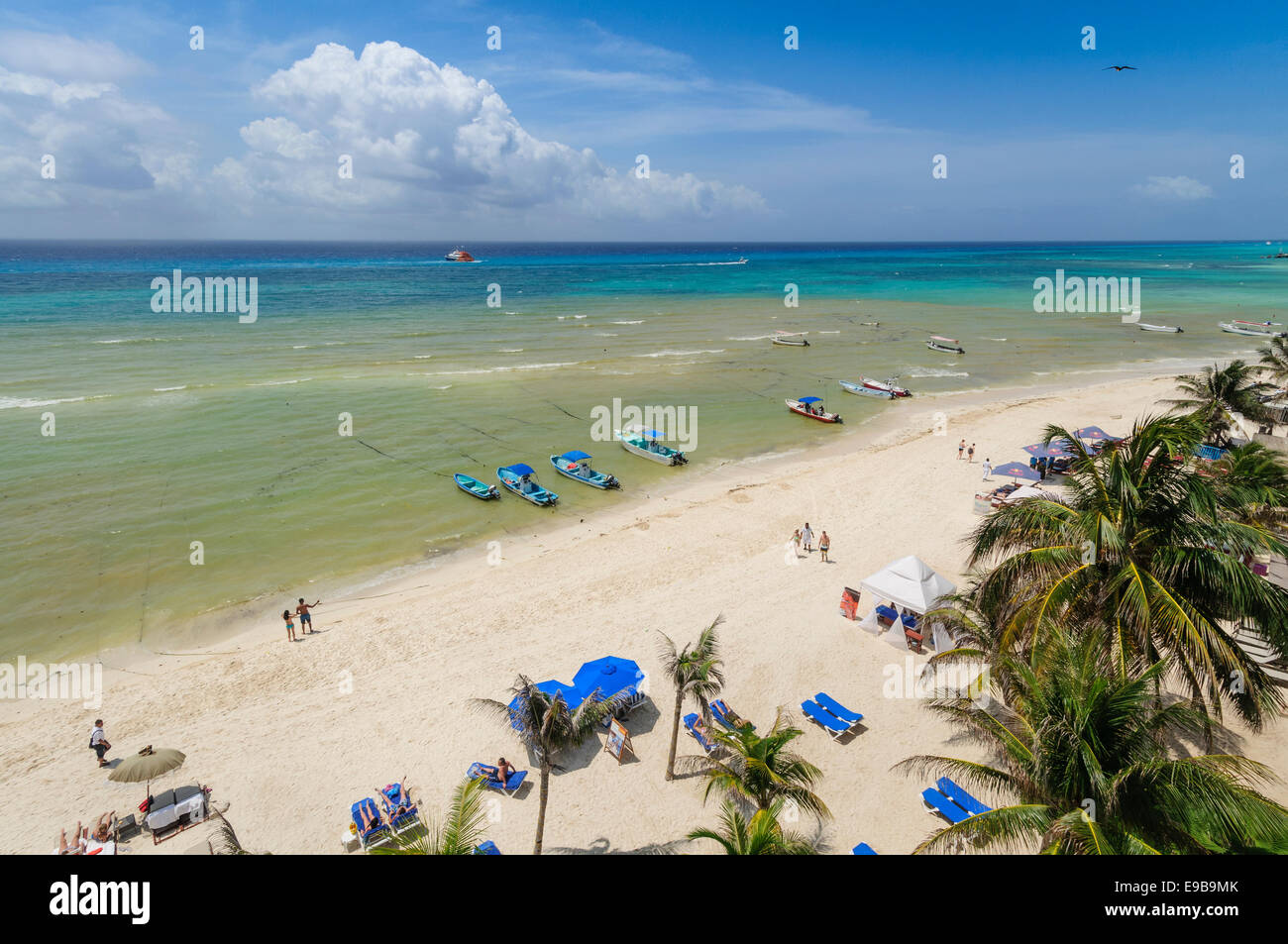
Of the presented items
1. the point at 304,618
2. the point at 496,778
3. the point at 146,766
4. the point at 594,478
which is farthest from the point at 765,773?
the point at 594,478

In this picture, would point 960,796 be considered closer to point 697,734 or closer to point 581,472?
point 697,734

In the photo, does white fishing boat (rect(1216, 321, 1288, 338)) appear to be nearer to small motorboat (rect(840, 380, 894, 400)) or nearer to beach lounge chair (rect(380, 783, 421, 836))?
small motorboat (rect(840, 380, 894, 400))

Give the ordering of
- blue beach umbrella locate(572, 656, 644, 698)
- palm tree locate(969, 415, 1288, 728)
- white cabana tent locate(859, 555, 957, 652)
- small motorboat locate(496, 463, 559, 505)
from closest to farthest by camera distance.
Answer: palm tree locate(969, 415, 1288, 728) → blue beach umbrella locate(572, 656, 644, 698) → white cabana tent locate(859, 555, 957, 652) → small motorboat locate(496, 463, 559, 505)

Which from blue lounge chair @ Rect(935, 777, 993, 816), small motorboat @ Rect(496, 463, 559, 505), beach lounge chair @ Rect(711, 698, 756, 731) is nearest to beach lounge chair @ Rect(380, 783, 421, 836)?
beach lounge chair @ Rect(711, 698, 756, 731)

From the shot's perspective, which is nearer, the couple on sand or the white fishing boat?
the couple on sand

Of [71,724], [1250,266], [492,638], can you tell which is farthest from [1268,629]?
[1250,266]

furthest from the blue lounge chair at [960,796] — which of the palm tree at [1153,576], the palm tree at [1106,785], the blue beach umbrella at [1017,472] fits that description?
the blue beach umbrella at [1017,472]
